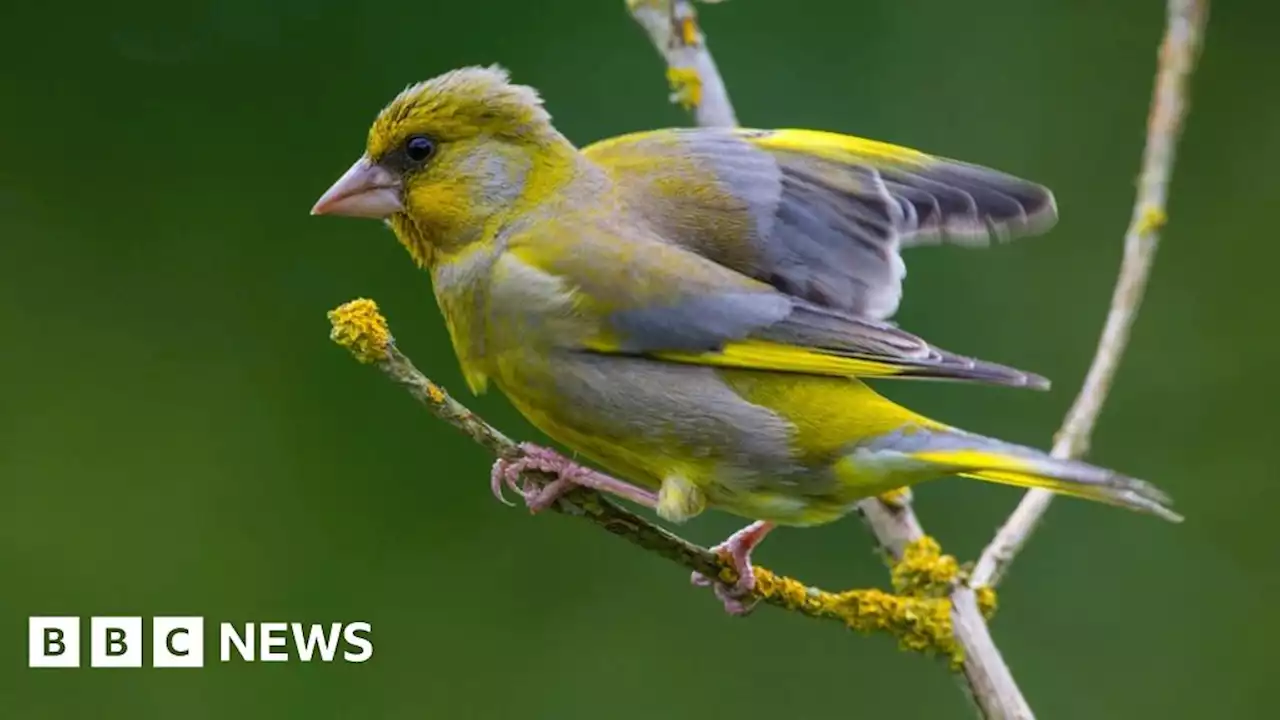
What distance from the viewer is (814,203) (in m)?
2.70

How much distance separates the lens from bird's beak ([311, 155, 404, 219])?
2.62m

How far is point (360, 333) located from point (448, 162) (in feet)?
1.55

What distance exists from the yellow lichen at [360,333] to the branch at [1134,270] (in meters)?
1.01

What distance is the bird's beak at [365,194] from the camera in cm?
262

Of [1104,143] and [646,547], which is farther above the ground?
[1104,143]

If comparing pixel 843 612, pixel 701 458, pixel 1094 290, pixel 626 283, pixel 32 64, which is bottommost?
pixel 843 612

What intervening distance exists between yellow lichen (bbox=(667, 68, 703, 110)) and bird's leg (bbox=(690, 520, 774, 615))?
748 millimetres

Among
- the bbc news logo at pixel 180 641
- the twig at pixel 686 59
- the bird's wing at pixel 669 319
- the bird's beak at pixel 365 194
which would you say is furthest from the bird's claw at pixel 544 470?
the bbc news logo at pixel 180 641

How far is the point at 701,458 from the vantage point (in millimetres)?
2561

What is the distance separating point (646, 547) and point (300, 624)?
1853mm

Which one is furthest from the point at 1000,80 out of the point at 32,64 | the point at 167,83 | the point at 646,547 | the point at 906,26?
the point at 646,547

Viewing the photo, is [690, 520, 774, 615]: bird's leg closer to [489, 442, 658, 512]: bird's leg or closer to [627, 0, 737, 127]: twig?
[489, 442, 658, 512]: bird's leg

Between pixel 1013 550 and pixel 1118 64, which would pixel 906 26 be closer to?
pixel 1118 64

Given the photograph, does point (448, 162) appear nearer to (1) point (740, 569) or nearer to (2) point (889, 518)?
(1) point (740, 569)
